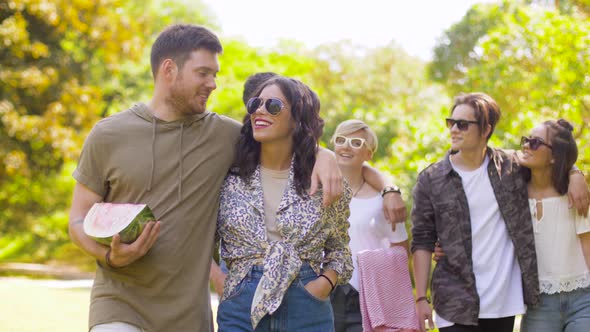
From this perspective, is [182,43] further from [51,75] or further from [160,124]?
[51,75]

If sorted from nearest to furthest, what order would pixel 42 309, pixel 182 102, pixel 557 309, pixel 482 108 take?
pixel 182 102, pixel 557 309, pixel 482 108, pixel 42 309

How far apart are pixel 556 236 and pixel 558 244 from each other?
0.19ft

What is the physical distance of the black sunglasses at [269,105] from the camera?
435 cm

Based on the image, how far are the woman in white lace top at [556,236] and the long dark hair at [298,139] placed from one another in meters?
1.97

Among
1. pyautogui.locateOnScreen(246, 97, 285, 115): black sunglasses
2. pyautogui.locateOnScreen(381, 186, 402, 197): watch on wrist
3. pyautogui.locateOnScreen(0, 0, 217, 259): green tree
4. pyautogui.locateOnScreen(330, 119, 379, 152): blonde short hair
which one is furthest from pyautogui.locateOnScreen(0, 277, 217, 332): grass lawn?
pyautogui.locateOnScreen(246, 97, 285, 115): black sunglasses

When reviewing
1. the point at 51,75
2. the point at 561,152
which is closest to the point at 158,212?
the point at 561,152

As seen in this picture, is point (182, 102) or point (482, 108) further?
point (482, 108)

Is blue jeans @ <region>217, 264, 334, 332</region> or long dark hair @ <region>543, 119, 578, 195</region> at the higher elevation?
long dark hair @ <region>543, 119, 578, 195</region>

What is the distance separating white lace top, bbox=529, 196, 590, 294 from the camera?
18.1ft

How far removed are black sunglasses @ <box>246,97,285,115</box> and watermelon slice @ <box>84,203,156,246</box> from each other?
83 cm

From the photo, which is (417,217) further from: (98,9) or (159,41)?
(98,9)

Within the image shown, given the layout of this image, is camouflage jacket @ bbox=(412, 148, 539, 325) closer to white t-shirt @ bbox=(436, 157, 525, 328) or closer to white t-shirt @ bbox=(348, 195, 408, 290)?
white t-shirt @ bbox=(436, 157, 525, 328)

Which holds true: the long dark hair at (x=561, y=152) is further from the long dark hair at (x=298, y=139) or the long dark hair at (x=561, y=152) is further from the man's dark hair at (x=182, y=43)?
the man's dark hair at (x=182, y=43)

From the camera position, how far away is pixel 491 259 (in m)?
5.48
